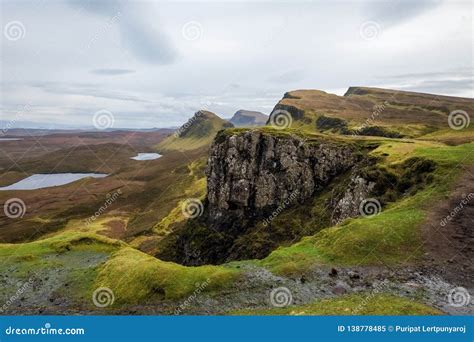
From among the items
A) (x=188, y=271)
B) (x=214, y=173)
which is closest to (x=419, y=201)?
(x=188, y=271)

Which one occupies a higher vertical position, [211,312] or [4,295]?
[211,312]

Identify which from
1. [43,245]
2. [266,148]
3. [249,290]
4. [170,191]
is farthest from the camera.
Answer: [170,191]

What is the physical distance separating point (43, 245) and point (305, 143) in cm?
6367

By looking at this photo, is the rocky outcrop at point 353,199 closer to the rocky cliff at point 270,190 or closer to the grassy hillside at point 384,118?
the rocky cliff at point 270,190

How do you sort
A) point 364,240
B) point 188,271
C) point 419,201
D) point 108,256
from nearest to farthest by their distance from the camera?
point 188,271
point 364,240
point 419,201
point 108,256

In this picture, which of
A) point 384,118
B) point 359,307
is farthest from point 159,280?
point 384,118

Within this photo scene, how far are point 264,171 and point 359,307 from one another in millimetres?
69876

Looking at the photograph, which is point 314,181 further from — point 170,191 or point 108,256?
point 170,191

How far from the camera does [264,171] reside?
94.5 m

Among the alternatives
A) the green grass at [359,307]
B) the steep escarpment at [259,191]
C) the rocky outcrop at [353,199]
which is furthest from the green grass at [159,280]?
the steep escarpment at [259,191]

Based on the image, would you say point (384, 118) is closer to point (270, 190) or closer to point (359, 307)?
point (270, 190)

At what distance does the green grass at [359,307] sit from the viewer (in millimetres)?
24156

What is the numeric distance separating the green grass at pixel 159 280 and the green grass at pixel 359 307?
5094 millimetres

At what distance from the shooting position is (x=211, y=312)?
26.7 metres
